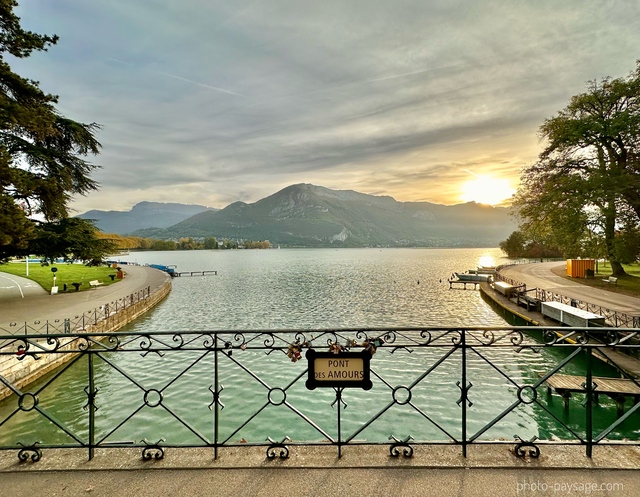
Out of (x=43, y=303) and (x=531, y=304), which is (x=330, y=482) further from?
(x=43, y=303)

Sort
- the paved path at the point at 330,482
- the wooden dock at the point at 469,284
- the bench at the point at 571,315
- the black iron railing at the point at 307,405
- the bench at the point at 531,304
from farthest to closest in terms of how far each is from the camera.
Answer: the wooden dock at the point at 469,284, the bench at the point at 531,304, the bench at the point at 571,315, the black iron railing at the point at 307,405, the paved path at the point at 330,482

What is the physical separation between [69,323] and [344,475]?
16050 mm

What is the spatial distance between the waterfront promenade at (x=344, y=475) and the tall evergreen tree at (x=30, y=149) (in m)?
16.8

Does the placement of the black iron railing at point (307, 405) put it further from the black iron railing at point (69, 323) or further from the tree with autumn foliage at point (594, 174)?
the tree with autumn foliage at point (594, 174)

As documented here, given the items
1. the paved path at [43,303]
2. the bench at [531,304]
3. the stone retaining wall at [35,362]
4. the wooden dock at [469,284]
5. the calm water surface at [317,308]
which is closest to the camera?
the stone retaining wall at [35,362]

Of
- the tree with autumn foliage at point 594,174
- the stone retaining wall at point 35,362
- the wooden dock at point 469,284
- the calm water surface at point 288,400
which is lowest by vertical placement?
the wooden dock at point 469,284

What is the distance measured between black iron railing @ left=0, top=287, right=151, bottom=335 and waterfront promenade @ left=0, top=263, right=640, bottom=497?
9557 mm

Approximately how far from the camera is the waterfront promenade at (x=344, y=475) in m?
2.88

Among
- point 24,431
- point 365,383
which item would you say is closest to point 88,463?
point 365,383

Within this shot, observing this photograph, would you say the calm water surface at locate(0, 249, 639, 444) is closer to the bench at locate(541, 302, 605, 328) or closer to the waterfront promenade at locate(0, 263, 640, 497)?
the waterfront promenade at locate(0, 263, 640, 497)

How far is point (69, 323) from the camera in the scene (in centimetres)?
1474

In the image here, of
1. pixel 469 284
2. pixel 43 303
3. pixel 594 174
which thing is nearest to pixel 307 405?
pixel 43 303

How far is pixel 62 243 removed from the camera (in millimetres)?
23516

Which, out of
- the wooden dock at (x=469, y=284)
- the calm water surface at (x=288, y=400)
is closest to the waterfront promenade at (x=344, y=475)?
the calm water surface at (x=288, y=400)
